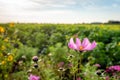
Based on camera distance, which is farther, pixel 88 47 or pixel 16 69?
pixel 16 69

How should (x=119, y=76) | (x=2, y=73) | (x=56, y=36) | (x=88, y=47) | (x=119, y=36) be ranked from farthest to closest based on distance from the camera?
(x=56, y=36)
(x=119, y=36)
(x=2, y=73)
(x=119, y=76)
(x=88, y=47)

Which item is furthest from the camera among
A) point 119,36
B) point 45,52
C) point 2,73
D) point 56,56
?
point 45,52

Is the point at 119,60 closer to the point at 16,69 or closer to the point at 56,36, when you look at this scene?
the point at 16,69

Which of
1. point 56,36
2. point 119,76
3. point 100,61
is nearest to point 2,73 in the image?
point 100,61

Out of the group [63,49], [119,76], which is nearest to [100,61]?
[63,49]

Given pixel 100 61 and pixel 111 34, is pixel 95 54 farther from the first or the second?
pixel 111 34

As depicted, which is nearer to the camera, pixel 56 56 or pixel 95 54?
pixel 95 54

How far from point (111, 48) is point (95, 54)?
372 millimetres

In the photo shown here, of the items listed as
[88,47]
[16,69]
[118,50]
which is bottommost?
[16,69]

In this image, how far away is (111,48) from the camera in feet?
24.4

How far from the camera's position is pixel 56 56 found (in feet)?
25.8

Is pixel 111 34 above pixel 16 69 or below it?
above

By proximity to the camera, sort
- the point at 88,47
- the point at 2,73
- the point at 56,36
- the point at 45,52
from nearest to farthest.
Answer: the point at 88,47 < the point at 2,73 < the point at 45,52 < the point at 56,36

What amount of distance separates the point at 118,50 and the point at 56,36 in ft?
14.3
